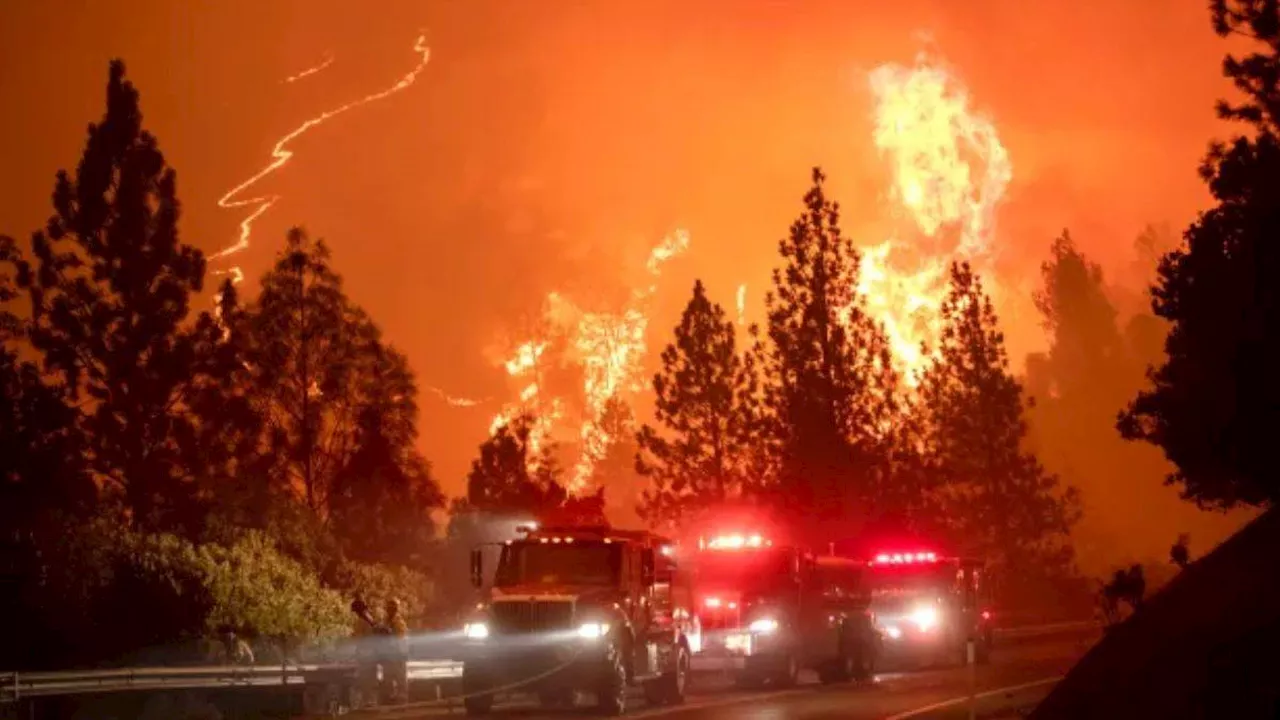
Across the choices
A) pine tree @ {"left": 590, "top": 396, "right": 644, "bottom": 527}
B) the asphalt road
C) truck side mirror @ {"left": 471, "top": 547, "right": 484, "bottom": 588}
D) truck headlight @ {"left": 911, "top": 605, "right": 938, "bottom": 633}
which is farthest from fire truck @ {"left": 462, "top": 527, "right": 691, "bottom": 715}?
pine tree @ {"left": 590, "top": 396, "right": 644, "bottom": 527}

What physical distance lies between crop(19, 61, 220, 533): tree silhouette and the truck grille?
58.0ft

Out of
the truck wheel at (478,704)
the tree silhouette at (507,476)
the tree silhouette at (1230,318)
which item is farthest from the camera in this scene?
the tree silhouette at (507,476)

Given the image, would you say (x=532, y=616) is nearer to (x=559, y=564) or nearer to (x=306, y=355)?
(x=559, y=564)

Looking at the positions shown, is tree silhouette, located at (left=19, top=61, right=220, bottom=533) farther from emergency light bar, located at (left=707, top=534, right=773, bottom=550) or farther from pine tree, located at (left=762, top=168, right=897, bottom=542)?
pine tree, located at (left=762, top=168, right=897, bottom=542)

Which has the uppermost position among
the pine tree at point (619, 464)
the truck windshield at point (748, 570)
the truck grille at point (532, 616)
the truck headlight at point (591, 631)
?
the pine tree at point (619, 464)

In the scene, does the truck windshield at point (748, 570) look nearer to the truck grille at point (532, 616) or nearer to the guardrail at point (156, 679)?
the truck grille at point (532, 616)

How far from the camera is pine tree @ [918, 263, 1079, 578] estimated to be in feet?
267

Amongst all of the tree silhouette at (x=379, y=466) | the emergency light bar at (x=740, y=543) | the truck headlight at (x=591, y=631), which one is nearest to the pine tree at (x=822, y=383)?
the tree silhouette at (x=379, y=466)

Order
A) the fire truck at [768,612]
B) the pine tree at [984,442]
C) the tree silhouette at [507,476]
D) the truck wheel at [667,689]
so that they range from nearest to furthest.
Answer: the truck wheel at [667,689], the fire truck at [768,612], the tree silhouette at [507,476], the pine tree at [984,442]

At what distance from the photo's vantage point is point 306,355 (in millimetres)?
53469

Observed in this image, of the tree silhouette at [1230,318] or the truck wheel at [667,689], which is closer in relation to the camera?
the tree silhouette at [1230,318]

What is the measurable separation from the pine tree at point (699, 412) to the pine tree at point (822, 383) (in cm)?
170

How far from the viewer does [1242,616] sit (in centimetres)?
1966

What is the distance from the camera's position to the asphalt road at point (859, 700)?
30516mm
